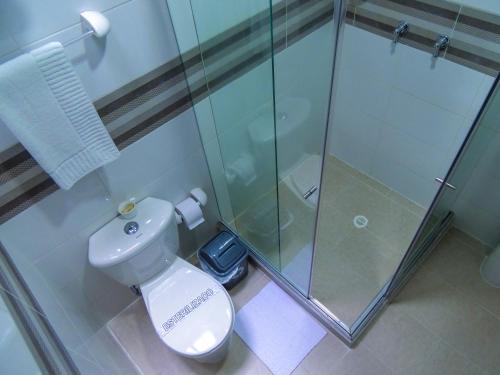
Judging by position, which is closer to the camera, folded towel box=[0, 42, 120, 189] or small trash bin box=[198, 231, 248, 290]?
folded towel box=[0, 42, 120, 189]

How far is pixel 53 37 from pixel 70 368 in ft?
3.03

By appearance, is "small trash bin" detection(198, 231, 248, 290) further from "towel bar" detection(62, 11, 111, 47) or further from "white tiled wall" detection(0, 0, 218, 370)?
"towel bar" detection(62, 11, 111, 47)

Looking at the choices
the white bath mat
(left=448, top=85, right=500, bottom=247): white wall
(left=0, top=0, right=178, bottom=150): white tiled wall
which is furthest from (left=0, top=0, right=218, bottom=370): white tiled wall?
(left=448, top=85, right=500, bottom=247): white wall

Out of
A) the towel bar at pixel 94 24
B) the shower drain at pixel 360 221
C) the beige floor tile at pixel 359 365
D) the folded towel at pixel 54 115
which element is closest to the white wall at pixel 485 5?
the shower drain at pixel 360 221

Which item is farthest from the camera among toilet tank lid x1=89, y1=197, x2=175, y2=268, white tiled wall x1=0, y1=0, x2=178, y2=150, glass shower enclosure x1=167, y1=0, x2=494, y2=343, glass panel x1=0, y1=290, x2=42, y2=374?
toilet tank lid x1=89, y1=197, x2=175, y2=268

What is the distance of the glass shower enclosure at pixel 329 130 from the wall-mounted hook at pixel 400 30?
0.01 metres

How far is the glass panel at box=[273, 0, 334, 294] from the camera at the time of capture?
1429 mm

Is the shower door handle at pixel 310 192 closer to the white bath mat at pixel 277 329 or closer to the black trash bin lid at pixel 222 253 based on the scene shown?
the black trash bin lid at pixel 222 253

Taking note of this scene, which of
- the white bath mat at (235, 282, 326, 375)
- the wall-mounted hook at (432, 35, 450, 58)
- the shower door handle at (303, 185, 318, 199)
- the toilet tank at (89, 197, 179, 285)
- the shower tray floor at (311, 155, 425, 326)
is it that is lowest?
the white bath mat at (235, 282, 326, 375)

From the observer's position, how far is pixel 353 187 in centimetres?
248

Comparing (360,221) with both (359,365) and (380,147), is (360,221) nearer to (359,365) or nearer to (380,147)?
(380,147)

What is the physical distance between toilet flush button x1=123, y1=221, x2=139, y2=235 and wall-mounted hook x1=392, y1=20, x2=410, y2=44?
1.51 metres

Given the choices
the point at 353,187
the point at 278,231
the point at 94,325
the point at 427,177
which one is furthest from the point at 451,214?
the point at 94,325

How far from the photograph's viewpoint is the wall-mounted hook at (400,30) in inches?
69.1
